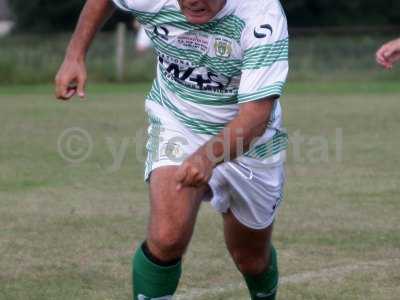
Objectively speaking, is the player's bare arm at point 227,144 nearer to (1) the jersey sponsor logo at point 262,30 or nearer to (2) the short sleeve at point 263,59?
(2) the short sleeve at point 263,59

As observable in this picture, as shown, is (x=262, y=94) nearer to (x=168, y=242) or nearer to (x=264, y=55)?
(x=264, y=55)

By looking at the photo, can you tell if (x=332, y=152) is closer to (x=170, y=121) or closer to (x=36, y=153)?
(x=36, y=153)

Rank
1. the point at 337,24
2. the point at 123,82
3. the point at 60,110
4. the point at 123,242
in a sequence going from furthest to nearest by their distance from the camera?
the point at 337,24 < the point at 123,82 < the point at 60,110 < the point at 123,242

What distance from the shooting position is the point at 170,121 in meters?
5.39

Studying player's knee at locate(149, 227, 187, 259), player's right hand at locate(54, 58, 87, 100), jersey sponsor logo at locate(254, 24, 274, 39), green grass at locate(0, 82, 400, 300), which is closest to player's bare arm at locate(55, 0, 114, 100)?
player's right hand at locate(54, 58, 87, 100)

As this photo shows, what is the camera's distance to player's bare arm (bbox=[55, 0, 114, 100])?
5160mm

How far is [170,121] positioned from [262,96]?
710mm

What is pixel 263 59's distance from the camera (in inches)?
191

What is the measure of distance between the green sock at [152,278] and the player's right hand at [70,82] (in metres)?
0.74

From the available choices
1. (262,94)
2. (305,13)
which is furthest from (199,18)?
(305,13)

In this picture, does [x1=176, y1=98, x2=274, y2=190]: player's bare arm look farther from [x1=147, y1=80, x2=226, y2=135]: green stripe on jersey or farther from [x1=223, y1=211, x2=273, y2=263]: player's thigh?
[x1=223, y1=211, x2=273, y2=263]: player's thigh

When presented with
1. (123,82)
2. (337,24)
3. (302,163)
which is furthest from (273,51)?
(337,24)

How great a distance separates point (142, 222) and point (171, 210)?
3.72 meters

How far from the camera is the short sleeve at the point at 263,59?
15.8 feet
